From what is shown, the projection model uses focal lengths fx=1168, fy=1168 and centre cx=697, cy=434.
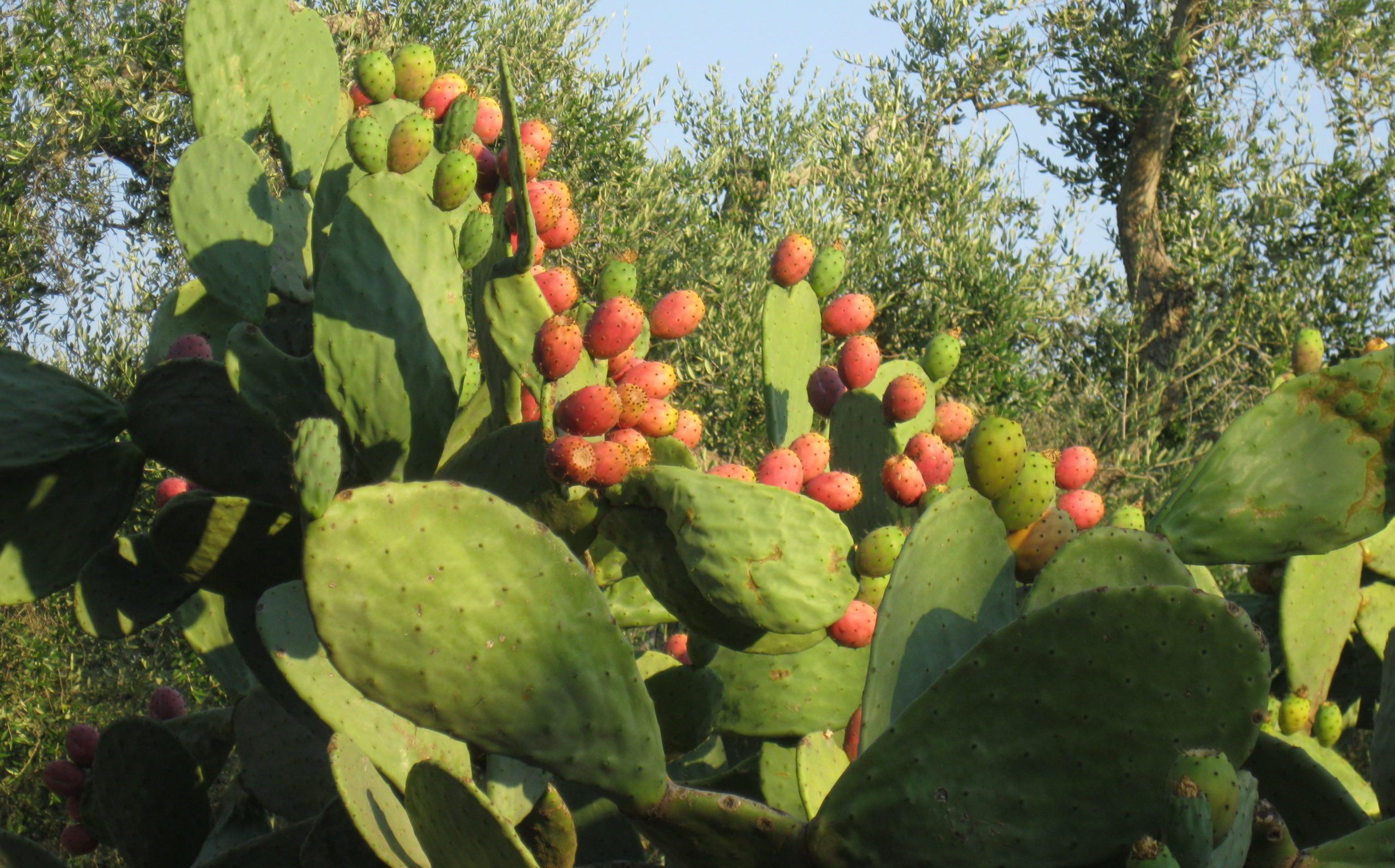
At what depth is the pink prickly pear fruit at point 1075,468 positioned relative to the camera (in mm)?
1716

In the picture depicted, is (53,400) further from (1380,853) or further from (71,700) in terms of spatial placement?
(71,700)

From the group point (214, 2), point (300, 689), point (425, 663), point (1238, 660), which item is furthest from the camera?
point (214, 2)

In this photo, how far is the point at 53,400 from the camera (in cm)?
178

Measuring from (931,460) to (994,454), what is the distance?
0.28 m

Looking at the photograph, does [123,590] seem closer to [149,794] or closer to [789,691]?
[149,794]

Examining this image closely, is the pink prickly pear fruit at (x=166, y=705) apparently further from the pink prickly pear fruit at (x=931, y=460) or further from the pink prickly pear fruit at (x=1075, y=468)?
the pink prickly pear fruit at (x=1075, y=468)

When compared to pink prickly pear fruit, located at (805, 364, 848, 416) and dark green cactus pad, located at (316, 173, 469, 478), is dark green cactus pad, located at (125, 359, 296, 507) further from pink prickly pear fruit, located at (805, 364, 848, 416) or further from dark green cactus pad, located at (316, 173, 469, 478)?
pink prickly pear fruit, located at (805, 364, 848, 416)

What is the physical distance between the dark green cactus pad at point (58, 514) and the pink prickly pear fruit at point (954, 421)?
1.29 m

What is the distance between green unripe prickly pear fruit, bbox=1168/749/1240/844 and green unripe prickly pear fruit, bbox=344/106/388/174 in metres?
1.28

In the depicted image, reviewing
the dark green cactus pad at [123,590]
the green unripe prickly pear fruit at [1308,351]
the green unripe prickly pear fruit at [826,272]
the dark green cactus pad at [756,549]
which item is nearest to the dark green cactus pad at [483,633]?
the dark green cactus pad at [756,549]

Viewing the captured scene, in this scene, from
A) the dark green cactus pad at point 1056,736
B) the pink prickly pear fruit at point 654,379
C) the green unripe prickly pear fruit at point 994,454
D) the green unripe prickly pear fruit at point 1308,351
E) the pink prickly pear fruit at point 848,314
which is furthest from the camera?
the green unripe prickly pear fruit at point 1308,351

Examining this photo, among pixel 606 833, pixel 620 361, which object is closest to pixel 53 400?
pixel 620 361

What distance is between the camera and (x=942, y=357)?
204 cm

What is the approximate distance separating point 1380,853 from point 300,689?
112cm
